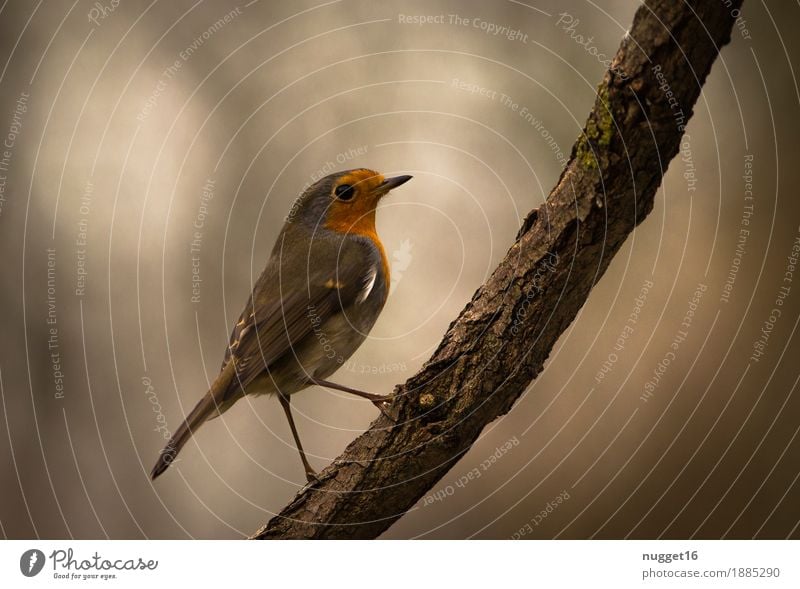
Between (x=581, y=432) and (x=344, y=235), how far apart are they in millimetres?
1291

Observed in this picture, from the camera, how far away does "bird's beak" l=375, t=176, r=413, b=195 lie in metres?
2.95

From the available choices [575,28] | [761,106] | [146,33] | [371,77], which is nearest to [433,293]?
[371,77]

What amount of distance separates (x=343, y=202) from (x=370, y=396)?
93 cm

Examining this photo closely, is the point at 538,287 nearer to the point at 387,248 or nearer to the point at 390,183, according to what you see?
the point at 390,183

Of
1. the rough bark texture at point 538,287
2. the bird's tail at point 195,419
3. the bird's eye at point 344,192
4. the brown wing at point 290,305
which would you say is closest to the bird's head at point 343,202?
the bird's eye at point 344,192

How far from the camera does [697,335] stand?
109 inches

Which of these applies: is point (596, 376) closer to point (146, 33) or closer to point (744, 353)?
point (744, 353)

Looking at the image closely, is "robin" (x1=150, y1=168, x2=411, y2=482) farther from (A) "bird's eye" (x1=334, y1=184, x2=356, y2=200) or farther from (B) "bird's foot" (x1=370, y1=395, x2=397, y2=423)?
(B) "bird's foot" (x1=370, y1=395, x2=397, y2=423)

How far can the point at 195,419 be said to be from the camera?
2.78 metres

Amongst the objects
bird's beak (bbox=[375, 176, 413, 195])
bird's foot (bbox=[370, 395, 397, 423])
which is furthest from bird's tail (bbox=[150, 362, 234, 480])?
bird's beak (bbox=[375, 176, 413, 195])

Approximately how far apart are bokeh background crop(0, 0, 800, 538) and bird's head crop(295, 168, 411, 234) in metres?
0.08

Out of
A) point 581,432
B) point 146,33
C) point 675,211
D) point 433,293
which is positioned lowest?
point 581,432

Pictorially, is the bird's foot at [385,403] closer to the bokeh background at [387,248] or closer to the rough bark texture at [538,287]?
the rough bark texture at [538,287]

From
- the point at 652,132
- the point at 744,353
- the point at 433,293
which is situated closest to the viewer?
the point at 652,132
